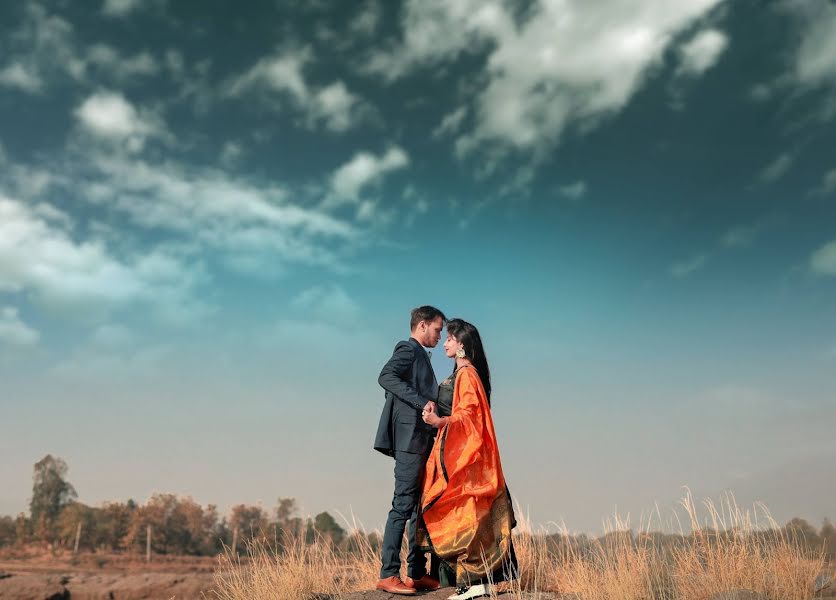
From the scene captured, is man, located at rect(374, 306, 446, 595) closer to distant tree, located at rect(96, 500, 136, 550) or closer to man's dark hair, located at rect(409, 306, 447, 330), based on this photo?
man's dark hair, located at rect(409, 306, 447, 330)

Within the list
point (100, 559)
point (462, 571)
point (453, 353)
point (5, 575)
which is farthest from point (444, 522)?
point (100, 559)

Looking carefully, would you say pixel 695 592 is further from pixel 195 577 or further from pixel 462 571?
pixel 195 577

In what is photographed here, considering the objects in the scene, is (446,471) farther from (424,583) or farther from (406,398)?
(424,583)

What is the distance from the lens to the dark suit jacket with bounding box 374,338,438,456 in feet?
18.2

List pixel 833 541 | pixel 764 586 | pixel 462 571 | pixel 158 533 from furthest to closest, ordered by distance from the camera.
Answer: pixel 158 533 → pixel 833 541 → pixel 764 586 → pixel 462 571

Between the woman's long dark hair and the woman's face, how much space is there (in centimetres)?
2

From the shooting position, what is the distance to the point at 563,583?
6477 millimetres

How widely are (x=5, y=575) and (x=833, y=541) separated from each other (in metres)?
15.7

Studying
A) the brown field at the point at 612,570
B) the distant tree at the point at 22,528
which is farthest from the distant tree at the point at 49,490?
the brown field at the point at 612,570

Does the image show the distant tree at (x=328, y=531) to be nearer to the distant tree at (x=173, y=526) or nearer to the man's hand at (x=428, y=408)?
the man's hand at (x=428, y=408)

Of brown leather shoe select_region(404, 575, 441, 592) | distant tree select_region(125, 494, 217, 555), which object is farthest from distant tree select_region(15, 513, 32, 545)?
brown leather shoe select_region(404, 575, 441, 592)

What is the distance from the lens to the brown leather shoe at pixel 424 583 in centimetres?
561

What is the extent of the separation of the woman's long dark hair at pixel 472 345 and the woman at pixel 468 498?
0.11 meters

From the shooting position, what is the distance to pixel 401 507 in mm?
5484
